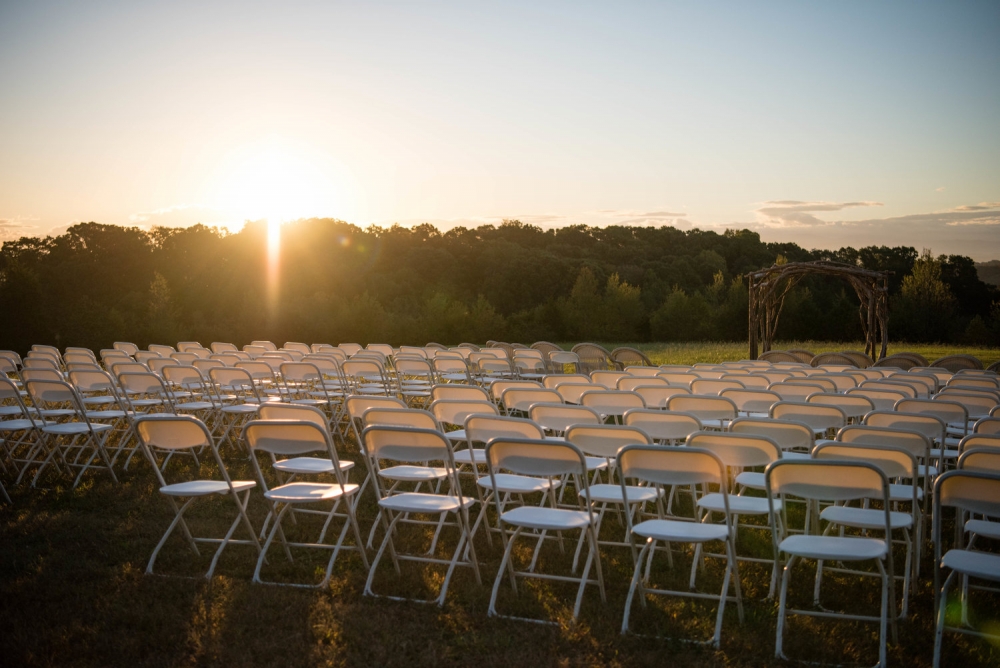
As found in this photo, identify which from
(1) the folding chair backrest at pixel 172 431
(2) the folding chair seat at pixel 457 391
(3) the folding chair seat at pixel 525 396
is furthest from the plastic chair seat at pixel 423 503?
(3) the folding chair seat at pixel 525 396

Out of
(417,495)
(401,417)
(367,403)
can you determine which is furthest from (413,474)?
(367,403)

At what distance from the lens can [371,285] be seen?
1773 inches

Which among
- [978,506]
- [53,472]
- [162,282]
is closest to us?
[978,506]

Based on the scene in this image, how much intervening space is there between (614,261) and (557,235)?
5378 millimetres

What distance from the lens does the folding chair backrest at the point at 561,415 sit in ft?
15.4

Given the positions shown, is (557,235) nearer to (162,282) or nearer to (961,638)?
(162,282)

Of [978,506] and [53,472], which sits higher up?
[978,506]

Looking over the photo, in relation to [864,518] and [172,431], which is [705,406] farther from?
[172,431]

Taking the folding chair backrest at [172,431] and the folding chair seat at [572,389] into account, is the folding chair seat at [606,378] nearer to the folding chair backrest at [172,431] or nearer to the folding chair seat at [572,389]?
the folding chair seat at [572,389]

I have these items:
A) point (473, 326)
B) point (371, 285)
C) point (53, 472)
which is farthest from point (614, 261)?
point (53, 472)

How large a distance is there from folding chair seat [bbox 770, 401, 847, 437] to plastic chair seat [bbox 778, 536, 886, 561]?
1559 mm

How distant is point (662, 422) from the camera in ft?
15.4

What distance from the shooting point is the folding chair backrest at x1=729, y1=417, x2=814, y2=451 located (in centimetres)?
433

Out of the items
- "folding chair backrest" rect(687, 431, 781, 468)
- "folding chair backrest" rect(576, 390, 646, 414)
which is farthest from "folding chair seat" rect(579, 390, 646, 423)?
"folding chair backrest" rect(687, 431, 781, 468)
